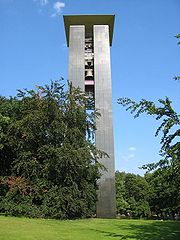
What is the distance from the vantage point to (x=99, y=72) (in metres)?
28.7

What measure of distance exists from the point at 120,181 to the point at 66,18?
30.8 meters

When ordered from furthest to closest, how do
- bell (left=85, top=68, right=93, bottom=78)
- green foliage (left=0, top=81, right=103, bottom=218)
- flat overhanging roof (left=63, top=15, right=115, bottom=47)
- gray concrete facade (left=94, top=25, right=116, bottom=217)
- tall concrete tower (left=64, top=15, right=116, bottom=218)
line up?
1. flat overhanging roof (left=63, top=15, right=115, bottom=47)
2. bell (left=85, top=68, right=93, bottom=78)
3. tall concrete tower (left=64, top=15, right=116, bottom=218)
4. gray concrete facade (left=94, top=25, right=116, bottom=217)
5. green foliage (left=0, top=81, right=103, bottom=218)

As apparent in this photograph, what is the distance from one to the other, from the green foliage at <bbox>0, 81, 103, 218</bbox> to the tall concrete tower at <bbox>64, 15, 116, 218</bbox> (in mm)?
3075

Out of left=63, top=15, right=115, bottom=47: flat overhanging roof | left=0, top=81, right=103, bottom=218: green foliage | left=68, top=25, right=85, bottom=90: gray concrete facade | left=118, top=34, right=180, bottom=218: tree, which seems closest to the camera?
left=118, top=34, right=180, bottom=218: tree

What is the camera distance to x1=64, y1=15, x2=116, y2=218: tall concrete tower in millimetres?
24844

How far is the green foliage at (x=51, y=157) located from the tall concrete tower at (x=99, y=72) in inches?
121

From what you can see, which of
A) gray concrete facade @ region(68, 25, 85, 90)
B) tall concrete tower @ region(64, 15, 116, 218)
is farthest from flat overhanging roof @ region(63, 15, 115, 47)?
gray concrete facade @ region(68, 25, 85, 90)

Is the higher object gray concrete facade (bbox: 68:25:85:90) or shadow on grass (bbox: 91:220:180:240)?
gray concrete facade (bbox: 68:25:85:90)

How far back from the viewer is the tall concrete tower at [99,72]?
81.5 ft

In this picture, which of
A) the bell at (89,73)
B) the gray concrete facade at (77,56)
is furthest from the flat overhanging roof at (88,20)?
the bell at (89,73)

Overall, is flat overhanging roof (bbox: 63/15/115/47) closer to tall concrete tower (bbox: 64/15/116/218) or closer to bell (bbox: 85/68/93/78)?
tall concrete tower (bbox: 64/15/116/218)

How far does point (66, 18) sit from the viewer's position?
30.8m

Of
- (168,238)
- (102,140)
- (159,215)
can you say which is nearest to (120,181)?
(159,215)

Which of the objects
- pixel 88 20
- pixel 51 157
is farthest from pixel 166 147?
pixel 88 20
